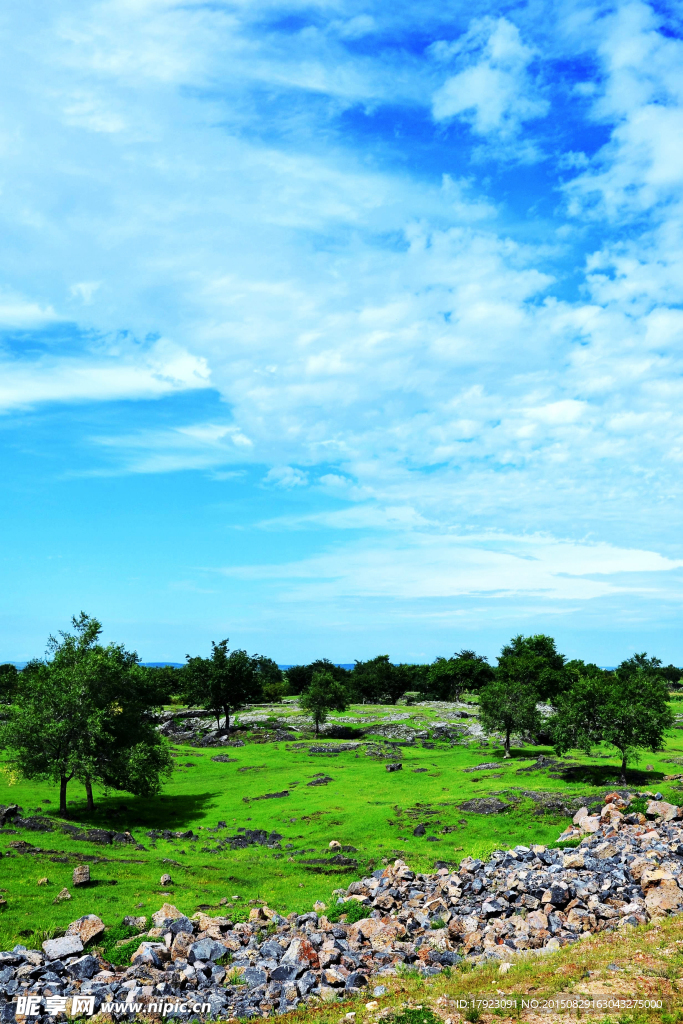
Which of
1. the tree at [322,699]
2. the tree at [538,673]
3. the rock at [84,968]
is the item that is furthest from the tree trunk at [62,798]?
the tree at [538,673]

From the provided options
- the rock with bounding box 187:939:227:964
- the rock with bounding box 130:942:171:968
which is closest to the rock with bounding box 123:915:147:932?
the rock with bounding box 130:942:171:968

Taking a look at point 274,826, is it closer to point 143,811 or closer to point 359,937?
point 143,811

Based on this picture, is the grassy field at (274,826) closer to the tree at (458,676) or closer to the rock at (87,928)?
the rock at (87,928)

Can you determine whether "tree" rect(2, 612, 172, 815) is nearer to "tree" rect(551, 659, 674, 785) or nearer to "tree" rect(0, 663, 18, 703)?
"tree" rect(551, 659, 674, 785)

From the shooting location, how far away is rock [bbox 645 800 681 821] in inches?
1762

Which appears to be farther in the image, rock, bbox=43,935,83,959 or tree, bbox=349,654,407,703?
tree, bbox=349,654,407,703

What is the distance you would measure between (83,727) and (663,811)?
1922 inches

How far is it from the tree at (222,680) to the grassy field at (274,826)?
1350 inches

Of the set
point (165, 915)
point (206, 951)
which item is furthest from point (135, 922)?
point (206, 951)

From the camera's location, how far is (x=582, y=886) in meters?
32.3

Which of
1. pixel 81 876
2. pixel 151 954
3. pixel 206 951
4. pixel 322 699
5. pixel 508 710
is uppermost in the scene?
pixel 508 710

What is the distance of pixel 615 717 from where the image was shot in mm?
67938

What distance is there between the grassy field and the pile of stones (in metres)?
4.21

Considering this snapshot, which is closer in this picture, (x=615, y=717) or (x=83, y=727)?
(x=83, y=727)
